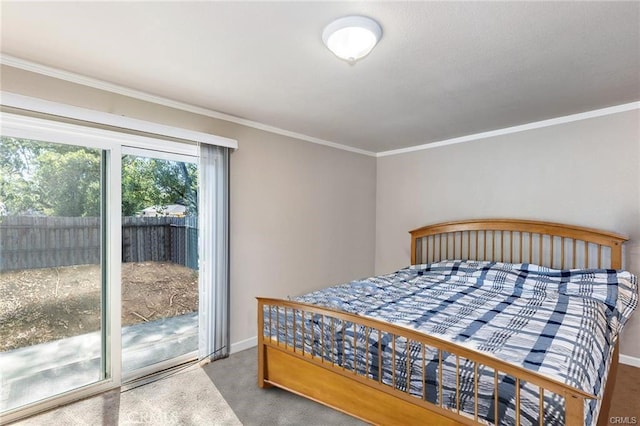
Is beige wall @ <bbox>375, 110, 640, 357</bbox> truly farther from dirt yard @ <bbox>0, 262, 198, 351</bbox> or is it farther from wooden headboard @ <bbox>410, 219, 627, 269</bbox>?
dirt yard @ <bbox>0, 262, 198, 351</bbox>

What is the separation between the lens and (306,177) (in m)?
3.87

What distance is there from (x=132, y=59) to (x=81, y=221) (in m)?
1.27

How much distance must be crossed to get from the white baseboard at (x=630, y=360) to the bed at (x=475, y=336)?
1.52 feet

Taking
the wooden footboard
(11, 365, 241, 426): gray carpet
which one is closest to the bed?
the wooden footboard

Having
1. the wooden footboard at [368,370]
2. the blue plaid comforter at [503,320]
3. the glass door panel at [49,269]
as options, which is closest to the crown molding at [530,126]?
the blue plaid comforter at [503,320]

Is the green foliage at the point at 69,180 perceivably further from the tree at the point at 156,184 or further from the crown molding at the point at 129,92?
the crown molding at the point at 129,92

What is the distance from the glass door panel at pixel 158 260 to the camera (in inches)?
105

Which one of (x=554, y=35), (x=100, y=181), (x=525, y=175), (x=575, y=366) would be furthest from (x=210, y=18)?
(x=525, y=175)

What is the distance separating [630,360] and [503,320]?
5.79 ft

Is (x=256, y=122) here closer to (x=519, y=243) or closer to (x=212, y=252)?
(x=212, y=252)

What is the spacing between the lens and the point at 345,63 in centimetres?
205

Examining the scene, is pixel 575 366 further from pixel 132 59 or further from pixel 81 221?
pixel 81 221

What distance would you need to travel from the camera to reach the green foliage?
2143mm

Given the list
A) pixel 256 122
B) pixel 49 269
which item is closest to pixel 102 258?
pixel 49 269
